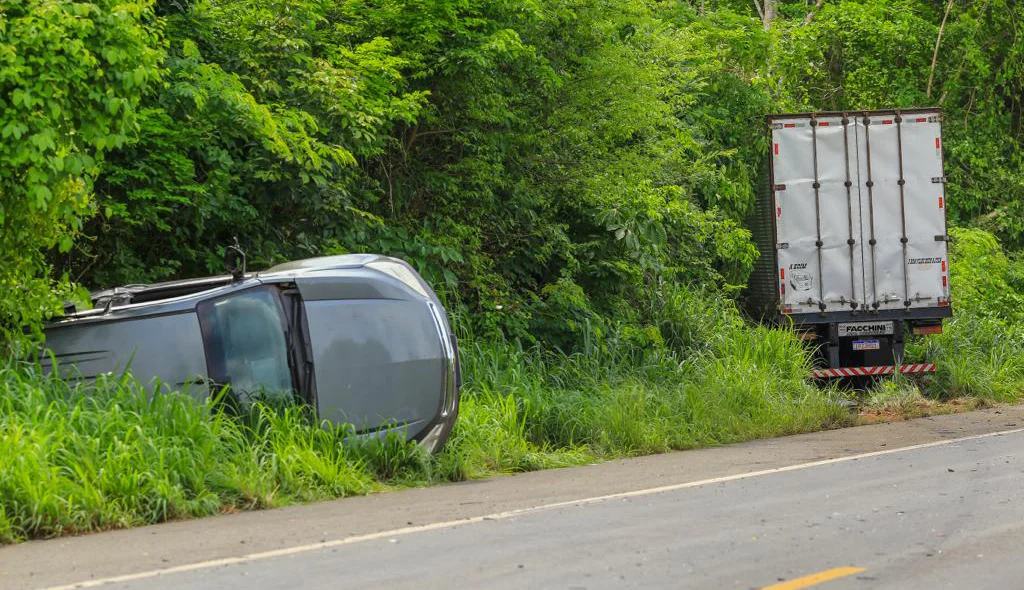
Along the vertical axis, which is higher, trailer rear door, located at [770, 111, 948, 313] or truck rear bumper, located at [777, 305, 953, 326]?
trailer rear door, located at [770, 111, 948, 313]

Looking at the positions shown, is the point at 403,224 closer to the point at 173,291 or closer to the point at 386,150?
the point at 386,150

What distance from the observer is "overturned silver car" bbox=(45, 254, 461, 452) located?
9977 mm

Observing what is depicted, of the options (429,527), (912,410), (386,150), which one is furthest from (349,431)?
(912,410)

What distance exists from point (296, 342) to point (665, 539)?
3774mm

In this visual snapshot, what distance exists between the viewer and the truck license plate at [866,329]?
17.3 metres

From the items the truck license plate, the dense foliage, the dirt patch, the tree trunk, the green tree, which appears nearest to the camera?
the green tree

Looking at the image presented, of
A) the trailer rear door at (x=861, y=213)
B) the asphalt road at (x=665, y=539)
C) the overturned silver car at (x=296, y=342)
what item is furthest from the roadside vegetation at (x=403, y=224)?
the trailer rear door at (x=861, y=213)

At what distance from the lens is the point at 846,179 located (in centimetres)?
1722

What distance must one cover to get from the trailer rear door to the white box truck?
0.01 metres

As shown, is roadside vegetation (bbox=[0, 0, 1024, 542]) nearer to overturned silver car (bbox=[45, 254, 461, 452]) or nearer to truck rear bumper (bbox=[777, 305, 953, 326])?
overturned silver car (bbox=[45, 254, 461, 452])

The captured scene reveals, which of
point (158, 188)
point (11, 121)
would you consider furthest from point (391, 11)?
point (11, 121)

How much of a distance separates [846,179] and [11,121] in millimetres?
11388

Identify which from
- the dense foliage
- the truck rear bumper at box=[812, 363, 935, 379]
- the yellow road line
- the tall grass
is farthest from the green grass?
the yellow road line

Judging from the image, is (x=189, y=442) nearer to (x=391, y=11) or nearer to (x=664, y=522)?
(x=664, y=522)
